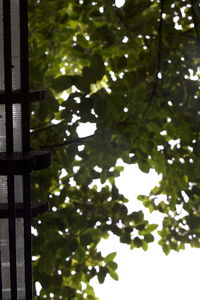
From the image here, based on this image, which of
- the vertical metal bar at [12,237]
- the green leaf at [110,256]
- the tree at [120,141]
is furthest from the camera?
the green leaf at [110,256]

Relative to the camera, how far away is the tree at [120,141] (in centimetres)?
472

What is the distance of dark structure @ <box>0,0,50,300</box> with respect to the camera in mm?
2262

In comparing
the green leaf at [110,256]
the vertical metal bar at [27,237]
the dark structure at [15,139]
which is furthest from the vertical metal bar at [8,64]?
the green leaf at [110,256]

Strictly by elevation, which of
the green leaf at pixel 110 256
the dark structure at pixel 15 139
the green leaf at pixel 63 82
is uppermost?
the green leaf at pixel 63 82

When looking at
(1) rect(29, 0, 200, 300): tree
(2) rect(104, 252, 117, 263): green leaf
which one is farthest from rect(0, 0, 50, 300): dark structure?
(2) rect(104, 252, 117, 263): green leaf

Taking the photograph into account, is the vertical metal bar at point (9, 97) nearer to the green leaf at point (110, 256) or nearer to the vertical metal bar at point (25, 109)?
the vertical metal bar at point (25, 109)

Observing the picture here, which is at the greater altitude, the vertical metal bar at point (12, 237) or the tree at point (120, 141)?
the tree at point (120, 141)

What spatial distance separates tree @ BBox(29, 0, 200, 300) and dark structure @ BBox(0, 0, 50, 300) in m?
1.48

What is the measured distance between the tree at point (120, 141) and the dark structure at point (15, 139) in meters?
1.48

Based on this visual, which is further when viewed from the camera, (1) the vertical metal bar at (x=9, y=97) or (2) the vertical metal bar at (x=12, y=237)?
(2) the vertical metal bar at (x=12, y=237)

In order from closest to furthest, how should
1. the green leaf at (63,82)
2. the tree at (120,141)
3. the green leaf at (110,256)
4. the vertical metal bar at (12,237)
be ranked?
the vertical metal bar at (12,237) < the green leaf at (63,82) < the tree at (120,141) < the green leaf at (110,256)

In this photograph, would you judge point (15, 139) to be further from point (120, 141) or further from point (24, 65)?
point (120, 141)

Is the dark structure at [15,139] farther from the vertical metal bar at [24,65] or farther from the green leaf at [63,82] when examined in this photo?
the green leaf at [63,82]

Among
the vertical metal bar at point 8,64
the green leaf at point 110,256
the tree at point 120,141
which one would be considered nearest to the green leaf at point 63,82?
the tree at point 120,141
